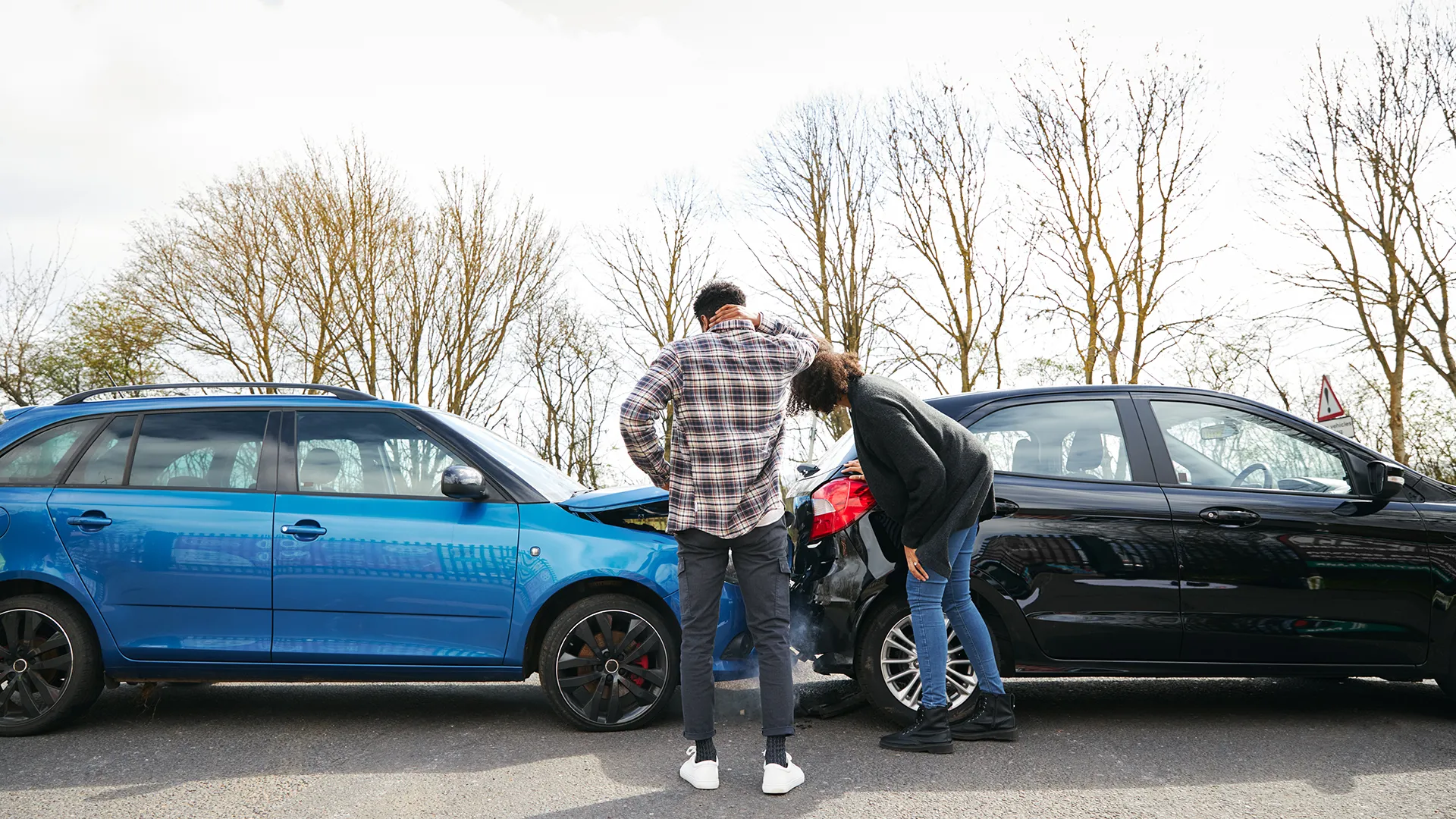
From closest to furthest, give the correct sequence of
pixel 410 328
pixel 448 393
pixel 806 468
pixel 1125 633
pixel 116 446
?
pixel 1125 633
pixel 116 446
pixel 806 468
pixel 410 328
pixel 448 393

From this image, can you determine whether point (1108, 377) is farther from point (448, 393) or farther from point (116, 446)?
point (116, 446)

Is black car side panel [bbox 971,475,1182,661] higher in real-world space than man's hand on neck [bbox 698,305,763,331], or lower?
lower

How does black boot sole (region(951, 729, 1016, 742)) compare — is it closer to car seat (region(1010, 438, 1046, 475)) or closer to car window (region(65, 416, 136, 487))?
car seat (region(1010, 438, 1046, 475))

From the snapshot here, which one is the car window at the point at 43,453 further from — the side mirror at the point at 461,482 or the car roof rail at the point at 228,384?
the side mirror at the point at 461,482

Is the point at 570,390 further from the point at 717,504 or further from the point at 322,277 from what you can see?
the point at 717,504

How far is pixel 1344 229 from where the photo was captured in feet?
66.5

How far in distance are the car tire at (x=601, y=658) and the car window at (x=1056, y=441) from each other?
1.79 m

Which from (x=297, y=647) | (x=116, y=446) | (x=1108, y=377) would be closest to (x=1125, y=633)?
→ (x=297, y=647)

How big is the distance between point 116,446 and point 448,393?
2221 centimetres

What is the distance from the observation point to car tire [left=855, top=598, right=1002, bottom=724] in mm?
4621

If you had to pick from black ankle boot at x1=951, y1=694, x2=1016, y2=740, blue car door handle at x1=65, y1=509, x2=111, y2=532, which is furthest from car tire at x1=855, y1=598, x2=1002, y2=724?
blue car door handle at x1=65, y1=509, x2=111, y2=532

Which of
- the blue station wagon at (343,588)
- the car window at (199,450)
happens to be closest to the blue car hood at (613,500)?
the blue station wagon at (343,588)

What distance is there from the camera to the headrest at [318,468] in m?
4.81

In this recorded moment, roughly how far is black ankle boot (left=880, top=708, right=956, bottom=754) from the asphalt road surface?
0.05 metres
